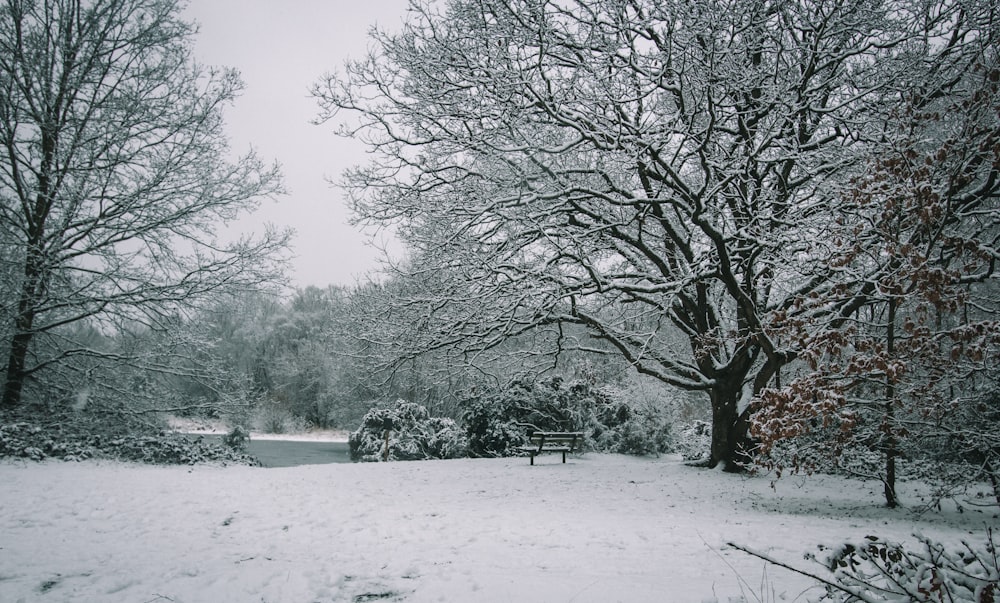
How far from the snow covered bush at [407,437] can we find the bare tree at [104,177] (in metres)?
7.18

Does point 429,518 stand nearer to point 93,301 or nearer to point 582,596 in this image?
point 582,596

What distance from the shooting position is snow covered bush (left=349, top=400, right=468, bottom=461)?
1639 cm

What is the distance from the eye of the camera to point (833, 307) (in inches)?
300

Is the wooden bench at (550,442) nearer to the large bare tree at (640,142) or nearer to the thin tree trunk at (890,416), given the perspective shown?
the large bare tree at (640,142)

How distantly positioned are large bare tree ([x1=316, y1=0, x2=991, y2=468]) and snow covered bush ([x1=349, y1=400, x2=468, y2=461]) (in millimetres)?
6982

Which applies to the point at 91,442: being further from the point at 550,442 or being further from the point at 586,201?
the point at 586,201

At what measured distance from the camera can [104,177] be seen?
35.3 feet

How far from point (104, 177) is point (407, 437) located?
10.6m

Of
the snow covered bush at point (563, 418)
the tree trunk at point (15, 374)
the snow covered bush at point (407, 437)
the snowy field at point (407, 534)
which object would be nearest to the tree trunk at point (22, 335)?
the tree trunk at point (15, 374)

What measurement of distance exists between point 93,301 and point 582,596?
11.0 metres

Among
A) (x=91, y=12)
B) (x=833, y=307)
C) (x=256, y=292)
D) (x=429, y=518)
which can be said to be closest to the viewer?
(x=429, y=518)

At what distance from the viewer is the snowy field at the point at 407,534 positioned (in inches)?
152

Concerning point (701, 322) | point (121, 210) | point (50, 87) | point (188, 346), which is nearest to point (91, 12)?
point (50, 87)

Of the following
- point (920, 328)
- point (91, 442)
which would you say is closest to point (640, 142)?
point (920, 328)
